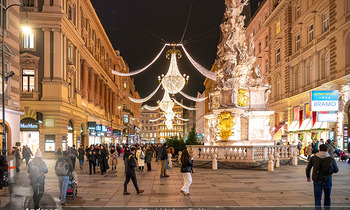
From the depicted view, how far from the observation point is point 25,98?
33.5m

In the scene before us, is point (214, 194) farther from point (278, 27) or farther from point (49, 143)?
point (278, 27)

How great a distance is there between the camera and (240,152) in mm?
22484

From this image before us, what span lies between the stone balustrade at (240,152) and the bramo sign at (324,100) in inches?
220

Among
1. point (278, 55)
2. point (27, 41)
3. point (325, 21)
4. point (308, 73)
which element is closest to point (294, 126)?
point (308, 73)

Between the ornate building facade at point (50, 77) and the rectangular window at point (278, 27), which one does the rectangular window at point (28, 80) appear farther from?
the rectangular window at point (278, 27)

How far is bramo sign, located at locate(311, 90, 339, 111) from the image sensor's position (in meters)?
28.6

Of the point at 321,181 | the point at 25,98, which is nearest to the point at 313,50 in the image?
the point at 25,98

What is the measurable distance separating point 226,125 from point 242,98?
2.73 meters

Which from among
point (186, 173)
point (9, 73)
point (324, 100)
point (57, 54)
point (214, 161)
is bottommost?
point (214, 161)

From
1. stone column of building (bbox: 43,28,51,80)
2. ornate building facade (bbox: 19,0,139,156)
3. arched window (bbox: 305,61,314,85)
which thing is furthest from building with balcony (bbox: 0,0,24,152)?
arched window (bbox: 305,61,314,85)

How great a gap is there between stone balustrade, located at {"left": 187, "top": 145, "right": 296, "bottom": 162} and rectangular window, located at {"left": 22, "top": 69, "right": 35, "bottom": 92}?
17.9m

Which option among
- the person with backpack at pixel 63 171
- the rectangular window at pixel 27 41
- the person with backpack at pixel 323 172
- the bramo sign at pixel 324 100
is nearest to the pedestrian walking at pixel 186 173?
the person with backpack at pixel 63 171

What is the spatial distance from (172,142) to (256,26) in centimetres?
3485

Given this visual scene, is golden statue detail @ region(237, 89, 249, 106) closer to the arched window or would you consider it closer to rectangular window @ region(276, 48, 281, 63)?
the arched window
